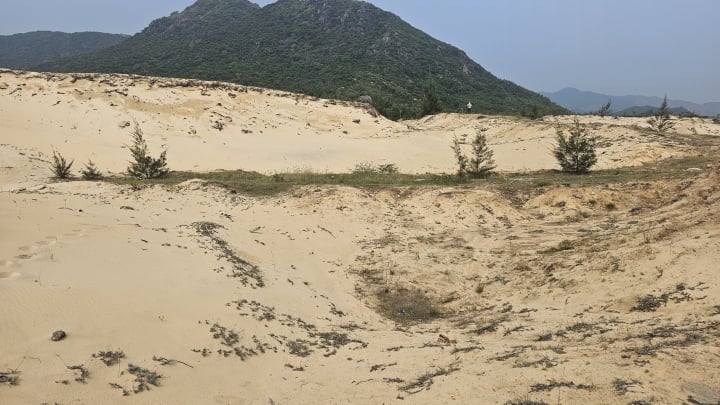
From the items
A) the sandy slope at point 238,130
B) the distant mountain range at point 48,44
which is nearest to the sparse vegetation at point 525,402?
the sandy slope at point 238,130

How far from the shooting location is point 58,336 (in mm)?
4711

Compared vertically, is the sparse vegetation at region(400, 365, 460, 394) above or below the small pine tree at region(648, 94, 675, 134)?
below

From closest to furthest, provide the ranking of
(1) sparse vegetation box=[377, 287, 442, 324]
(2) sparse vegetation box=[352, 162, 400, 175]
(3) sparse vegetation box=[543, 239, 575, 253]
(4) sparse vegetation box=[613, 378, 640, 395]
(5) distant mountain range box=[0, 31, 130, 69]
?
(4) sparse vegetation box=[613, 378, 640, 395]
(1) sparse vegetation box=[377, 287, 442, 324]
(3) sparse vegetation box=[543, 239, 575, 253]
(2) sparse vegetation box=[352, 162, 400, 175]
(5) distant mountain range box=[0, 31, 130, 69]

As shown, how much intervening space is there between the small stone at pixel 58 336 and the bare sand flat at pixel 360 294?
0.10 m

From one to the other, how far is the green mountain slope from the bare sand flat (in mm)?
38121

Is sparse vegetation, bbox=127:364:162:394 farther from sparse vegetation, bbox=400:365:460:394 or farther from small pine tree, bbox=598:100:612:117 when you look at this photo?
small pine tree, bbox=598:100:612:117

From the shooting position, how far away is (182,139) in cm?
2550

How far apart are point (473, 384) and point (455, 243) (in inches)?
295

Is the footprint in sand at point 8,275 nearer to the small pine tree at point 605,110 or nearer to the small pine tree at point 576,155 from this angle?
the small pine tree at point 576,155

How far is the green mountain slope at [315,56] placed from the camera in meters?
72.1

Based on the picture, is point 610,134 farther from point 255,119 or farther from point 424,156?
point 255,119

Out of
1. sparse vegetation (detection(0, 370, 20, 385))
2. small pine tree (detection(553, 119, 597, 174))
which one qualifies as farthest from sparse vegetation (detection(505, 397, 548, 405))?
small pine tree (detection(553, 119, 597, 174))

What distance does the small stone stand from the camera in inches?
185

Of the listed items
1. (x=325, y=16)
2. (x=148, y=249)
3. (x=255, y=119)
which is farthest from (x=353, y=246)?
(x=325, y=16)
